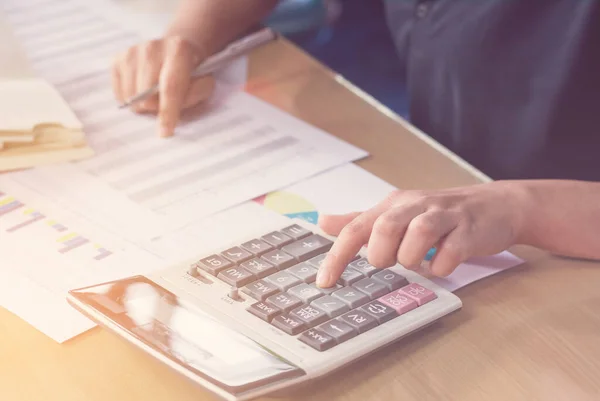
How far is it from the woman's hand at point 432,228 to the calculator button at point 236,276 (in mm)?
49

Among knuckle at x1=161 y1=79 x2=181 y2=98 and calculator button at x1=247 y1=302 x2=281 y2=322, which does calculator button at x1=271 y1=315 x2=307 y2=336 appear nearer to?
calculator button at x1=247 y1=302 x2=281 y2=322

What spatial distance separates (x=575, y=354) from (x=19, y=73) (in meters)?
0.66

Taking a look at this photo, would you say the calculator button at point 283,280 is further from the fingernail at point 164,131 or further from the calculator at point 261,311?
the fingernail at point 164,131

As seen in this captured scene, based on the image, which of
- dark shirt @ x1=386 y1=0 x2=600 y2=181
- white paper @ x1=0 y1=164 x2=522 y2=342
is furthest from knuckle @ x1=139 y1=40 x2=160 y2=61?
dark shirt @ x1=386 y1=0 x2=600 y2=181

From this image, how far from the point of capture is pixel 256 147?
806 mm

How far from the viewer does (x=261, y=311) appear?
519 millimetres

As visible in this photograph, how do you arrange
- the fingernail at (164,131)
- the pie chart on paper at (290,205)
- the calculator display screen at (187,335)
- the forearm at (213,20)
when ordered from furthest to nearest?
the forearm at (213,20)
the fingernail at (164,131)
the pie chart on paper at (290,205)
the calculator display screen at (187,335)

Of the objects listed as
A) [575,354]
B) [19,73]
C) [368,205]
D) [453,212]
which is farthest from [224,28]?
[575,354]

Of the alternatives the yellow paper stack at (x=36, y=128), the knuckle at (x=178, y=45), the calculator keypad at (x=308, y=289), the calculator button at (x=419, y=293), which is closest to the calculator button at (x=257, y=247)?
the calculator keypad at (x=308, y=289)

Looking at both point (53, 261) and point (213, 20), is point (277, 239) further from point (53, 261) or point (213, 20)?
point (213, 20)

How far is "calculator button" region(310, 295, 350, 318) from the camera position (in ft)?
1.72

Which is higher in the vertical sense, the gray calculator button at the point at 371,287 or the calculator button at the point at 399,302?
the gray calculator button at the point at 371,287

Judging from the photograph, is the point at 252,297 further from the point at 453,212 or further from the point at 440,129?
the point at 440,129

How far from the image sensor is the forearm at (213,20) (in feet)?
3.16
